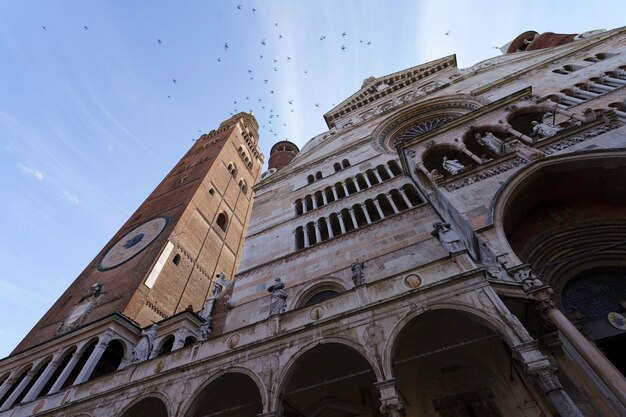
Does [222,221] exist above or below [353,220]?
above

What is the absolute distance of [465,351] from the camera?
28.1ft

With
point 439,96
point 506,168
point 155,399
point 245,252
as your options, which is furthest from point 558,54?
point 155,399

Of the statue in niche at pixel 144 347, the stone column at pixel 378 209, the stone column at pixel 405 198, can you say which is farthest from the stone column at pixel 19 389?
the stone column at pixel 405 198

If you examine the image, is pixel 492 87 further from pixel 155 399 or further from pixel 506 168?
pixel 155 399

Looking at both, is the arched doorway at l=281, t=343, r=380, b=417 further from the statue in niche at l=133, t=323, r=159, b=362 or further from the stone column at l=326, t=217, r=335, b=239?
the statue in niche at l=133, t=323, r=159, b=362

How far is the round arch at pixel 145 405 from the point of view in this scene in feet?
29.3

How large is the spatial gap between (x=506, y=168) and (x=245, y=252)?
456 inches

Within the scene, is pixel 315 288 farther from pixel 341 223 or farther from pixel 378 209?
pixel 378 209

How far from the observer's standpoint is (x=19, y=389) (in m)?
14.2

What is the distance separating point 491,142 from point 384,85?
65.1 ft

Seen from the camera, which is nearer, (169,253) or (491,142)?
(491,142)

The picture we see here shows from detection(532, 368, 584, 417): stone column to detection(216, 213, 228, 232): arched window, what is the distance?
27.6 meters

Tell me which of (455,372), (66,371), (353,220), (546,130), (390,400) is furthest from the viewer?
(353,220)

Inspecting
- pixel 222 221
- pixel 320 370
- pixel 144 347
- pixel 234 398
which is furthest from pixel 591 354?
pixel 222 221
